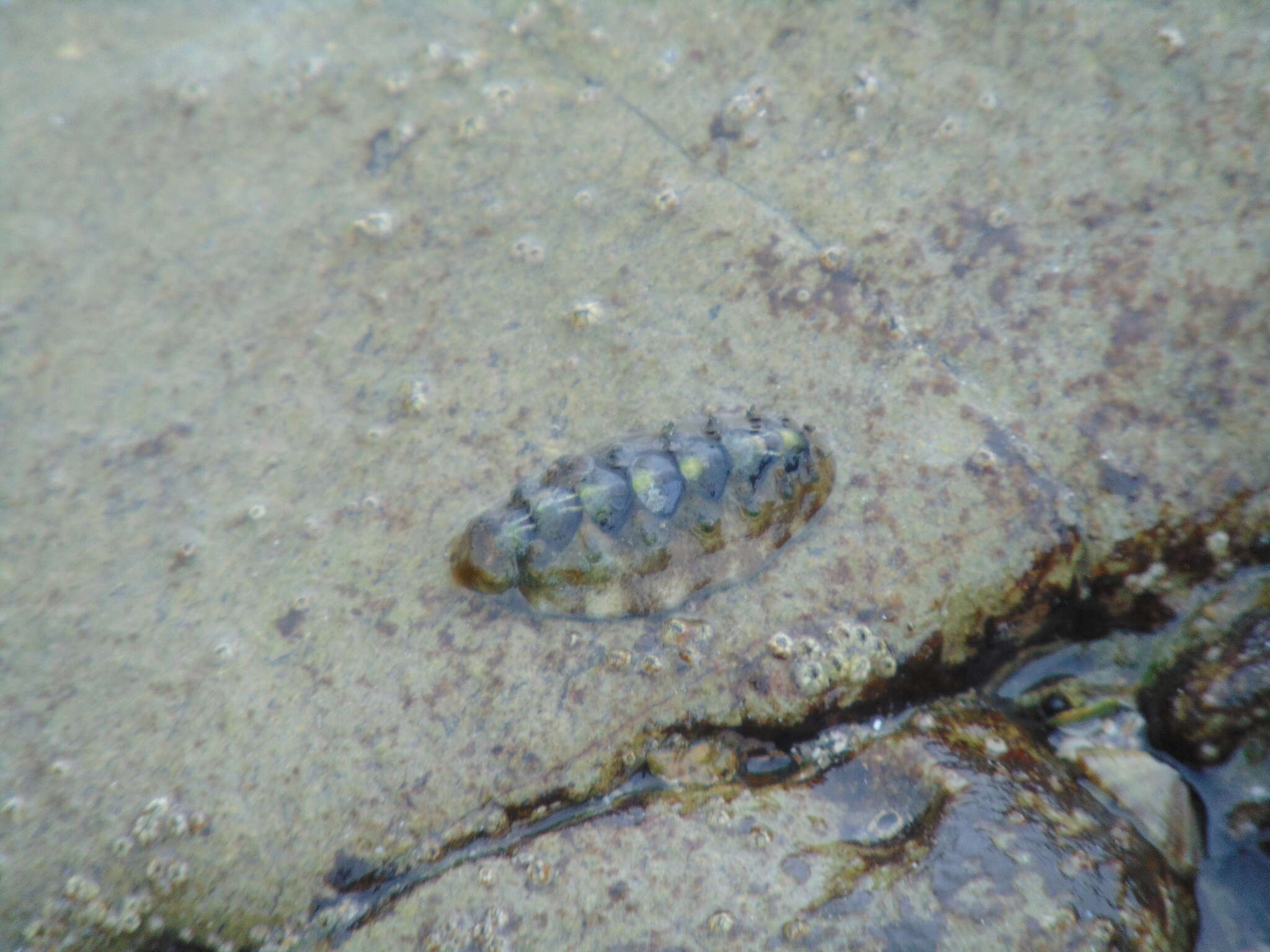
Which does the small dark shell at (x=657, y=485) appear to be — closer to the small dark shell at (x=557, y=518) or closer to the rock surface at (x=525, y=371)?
the small dark shell at (x=557, y=518)

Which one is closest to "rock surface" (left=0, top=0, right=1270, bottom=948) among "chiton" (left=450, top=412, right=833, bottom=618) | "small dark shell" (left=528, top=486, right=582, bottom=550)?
"chiton" (left=450, top=412, right=833, bottom=618)

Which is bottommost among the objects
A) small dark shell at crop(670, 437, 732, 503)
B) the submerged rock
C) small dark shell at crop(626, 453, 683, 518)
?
the submerged rock

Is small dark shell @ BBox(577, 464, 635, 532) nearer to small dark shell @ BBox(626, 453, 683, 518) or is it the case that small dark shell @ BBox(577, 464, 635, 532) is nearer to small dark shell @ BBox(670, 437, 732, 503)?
small dark shell @ BBox(626, 453, 683, 518)

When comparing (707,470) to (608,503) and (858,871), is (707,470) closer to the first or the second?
(608,503)

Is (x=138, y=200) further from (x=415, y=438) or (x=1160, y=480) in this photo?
(x=1160, y=480)

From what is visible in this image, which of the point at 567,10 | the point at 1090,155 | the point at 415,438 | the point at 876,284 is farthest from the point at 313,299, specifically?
the point at 1090,155

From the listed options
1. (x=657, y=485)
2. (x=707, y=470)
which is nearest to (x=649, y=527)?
(x=657, y=485)

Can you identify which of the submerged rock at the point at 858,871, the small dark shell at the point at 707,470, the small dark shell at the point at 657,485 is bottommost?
the submerged rock at the point at 858,871

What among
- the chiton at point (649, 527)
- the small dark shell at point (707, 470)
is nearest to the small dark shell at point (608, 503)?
the chiton at point (649, 527)
